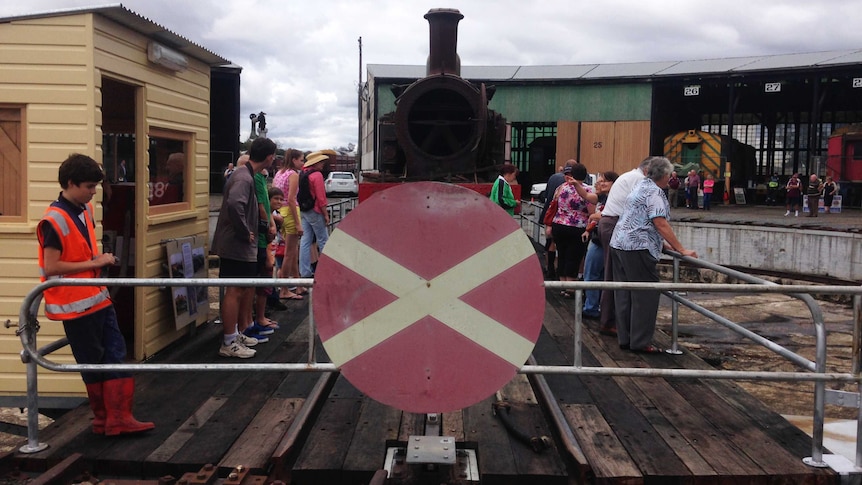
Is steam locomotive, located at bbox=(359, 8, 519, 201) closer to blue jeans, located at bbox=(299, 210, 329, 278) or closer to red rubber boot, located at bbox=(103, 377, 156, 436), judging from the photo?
blue jeans, located at bbox=(299, 210, 329, 278)

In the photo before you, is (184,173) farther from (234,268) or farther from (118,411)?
(118,411)

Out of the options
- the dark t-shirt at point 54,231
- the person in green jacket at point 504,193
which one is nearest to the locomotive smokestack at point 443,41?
the person in green jacket at point 504,193

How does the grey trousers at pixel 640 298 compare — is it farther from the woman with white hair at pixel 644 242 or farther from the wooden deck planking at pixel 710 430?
the wooden deck planking at pixel 710 430

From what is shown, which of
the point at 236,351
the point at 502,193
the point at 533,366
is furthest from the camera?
the point at 502,193

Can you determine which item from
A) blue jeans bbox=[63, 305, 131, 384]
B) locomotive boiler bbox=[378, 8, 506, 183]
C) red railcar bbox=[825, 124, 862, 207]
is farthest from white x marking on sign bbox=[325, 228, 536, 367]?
red railcar bbox=[825, 124, 862, 207]

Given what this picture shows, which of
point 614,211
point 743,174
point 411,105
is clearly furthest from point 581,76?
point 614,211

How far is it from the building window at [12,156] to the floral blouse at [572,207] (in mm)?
5239

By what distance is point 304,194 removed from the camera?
8.33m

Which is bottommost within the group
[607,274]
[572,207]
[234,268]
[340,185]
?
[607,274]

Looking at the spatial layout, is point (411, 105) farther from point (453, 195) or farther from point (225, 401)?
point (453, 195)

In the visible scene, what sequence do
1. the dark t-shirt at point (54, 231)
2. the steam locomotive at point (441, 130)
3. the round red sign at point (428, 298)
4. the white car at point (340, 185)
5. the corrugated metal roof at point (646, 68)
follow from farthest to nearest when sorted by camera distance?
1. the white car at point (340, 185)
2. the corrugated metal roof at point (646, 68)
3. the steam locomotive at point (441, 130)
4. the dark t-shirt at point (54, 231)
5. the round red sign at point (428, 298)

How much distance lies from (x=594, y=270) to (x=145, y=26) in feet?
15.8

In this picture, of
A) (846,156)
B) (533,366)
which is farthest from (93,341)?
(846,156)

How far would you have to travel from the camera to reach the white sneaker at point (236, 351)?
565 centimetres
